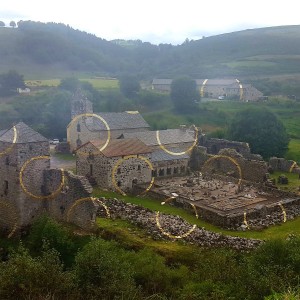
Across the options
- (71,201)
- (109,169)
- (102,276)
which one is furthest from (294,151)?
(102,276)

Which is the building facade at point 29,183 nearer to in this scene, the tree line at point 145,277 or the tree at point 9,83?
the tree line at point 145,277

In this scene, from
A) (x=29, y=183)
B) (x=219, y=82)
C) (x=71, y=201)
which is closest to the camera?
(x=71, y=201)

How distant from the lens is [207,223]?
2870 centimetres

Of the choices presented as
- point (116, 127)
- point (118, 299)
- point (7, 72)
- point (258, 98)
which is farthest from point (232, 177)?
point (7, 72)

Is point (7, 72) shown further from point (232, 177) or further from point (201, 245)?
point (201, 245)

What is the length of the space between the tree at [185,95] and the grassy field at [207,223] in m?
38.3

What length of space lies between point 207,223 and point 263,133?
Answer: 22.3 metres

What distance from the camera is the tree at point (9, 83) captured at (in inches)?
2876

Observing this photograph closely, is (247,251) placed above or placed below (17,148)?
below

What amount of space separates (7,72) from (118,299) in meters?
65.6

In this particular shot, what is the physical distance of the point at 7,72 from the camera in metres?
75.1

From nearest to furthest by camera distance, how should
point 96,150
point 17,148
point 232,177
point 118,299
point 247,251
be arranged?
1. point 118,299
2. point 247,251
3. point 17,148
4. point 96,150
5. point 232,177

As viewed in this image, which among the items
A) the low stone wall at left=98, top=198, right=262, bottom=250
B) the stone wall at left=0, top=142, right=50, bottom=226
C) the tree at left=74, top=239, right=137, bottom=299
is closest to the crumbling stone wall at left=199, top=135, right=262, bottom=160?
the low stone wall at left=98, top=198, right=262, bottom=250

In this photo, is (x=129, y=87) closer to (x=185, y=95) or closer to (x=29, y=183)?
(x=185, y=95)
